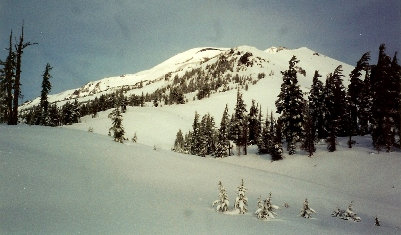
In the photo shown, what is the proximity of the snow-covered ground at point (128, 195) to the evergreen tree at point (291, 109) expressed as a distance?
28136mm

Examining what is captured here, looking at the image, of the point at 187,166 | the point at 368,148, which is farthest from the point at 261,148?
the point at 187,166

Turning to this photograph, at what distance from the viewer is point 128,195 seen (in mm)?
11594

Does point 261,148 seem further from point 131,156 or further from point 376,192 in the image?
point 131,156

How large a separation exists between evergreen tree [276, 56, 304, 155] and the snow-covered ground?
1108 inches

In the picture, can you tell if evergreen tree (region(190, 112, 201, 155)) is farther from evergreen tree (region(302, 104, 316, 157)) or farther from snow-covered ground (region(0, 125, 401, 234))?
snow-covered ground (region(0, 125, 401, 234))

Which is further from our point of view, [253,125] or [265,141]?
[253,125]

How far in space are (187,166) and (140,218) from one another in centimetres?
1150

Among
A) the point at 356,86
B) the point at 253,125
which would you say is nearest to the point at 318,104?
the point at 356,86

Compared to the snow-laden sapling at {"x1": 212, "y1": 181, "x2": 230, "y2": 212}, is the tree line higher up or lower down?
higher up

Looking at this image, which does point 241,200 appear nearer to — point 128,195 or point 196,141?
point 128,195

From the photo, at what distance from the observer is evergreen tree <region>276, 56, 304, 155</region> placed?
5150cm

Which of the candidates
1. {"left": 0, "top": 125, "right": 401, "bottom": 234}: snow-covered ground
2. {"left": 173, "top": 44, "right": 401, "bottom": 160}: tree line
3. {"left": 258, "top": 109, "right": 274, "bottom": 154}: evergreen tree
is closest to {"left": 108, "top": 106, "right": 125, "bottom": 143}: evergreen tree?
{"left": 0, "top": 125, "right": 401, "bottom": 234}: snow-covered ground

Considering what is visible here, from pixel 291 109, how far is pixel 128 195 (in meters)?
44.3

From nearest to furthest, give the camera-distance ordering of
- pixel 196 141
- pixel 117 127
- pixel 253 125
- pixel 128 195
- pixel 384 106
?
pixel 128 195 → pixel 117 127 → pixel 384 106 → pixel 253 125 → pixel 196 141
